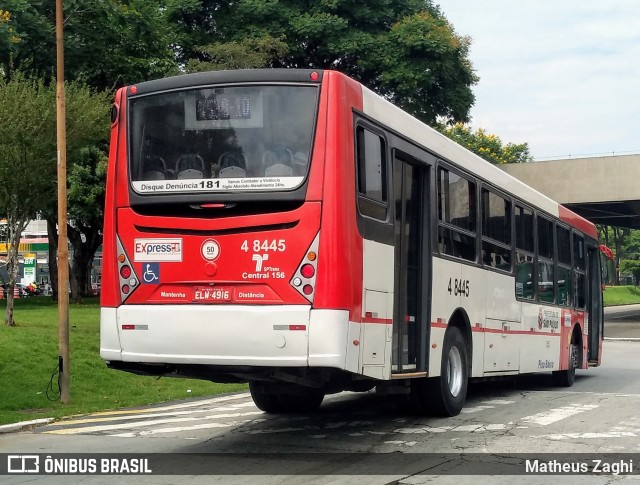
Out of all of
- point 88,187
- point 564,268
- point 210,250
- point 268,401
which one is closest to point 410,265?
point 210,250

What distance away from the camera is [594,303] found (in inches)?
788

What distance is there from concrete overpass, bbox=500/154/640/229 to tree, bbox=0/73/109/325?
27846mm

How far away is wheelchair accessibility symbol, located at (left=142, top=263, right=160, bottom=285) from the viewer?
8852mm

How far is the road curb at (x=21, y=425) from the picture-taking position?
1177cm

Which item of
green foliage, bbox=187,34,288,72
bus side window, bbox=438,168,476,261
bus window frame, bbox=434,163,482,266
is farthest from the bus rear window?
green foliage, bbox=187,34,288,72

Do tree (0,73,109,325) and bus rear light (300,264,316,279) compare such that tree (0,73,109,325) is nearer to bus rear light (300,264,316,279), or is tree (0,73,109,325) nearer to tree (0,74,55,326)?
tree (0,74,55,326)

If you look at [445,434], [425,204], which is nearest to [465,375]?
[445,434]

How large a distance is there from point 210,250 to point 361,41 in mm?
30154

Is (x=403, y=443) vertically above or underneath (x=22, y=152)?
underneath

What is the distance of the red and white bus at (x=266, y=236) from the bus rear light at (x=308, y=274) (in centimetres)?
1

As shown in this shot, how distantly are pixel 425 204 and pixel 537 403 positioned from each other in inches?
186

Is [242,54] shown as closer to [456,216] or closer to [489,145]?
[456,216]

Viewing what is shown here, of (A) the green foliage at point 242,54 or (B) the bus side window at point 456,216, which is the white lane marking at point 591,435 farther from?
(A) the green foliage at point 242,54

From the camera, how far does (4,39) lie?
73.9ft
